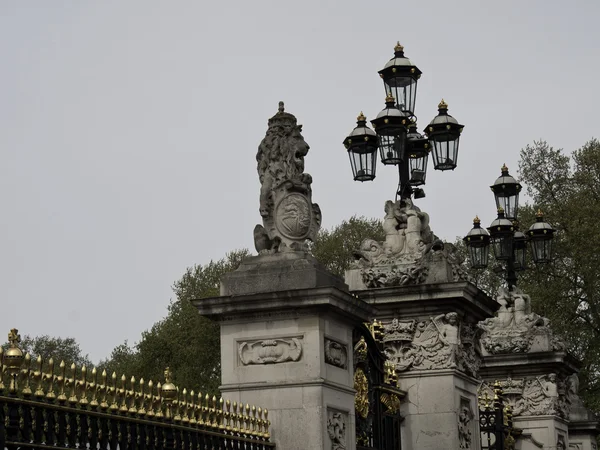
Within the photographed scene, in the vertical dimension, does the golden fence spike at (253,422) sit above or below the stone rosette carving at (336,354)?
below

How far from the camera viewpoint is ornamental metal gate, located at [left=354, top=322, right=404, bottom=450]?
529 inches

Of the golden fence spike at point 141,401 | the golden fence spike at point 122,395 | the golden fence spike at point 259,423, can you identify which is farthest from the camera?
the golden fence spike at point 259,423

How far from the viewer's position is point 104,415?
914 cm

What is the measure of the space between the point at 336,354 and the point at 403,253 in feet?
12.5

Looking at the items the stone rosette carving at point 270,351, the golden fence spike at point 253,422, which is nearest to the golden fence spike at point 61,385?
the golden fence spike at point 253,422

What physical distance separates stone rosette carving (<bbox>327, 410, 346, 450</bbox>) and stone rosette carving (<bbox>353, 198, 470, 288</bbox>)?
361 cm

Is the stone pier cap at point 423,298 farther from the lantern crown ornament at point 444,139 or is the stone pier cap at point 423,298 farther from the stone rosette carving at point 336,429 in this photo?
the stone rosette carving at point 336,429

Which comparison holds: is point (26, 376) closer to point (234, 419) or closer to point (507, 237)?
point (234, 419)

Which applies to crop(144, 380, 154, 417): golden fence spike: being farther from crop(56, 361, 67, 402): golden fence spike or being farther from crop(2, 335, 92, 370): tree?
crop(2, 335, 92, 370): tree

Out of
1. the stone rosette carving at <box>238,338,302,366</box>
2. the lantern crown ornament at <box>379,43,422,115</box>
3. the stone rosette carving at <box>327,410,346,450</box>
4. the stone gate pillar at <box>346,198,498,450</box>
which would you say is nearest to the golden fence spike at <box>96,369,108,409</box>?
the stone rosette carving at <box>238,338,302,366</box>

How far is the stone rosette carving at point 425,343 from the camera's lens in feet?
50.7

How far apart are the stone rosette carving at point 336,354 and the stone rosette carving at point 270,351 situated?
329mm

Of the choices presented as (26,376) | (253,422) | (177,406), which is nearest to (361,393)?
(253,422)

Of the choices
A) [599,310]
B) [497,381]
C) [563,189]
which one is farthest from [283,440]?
[563,189]
